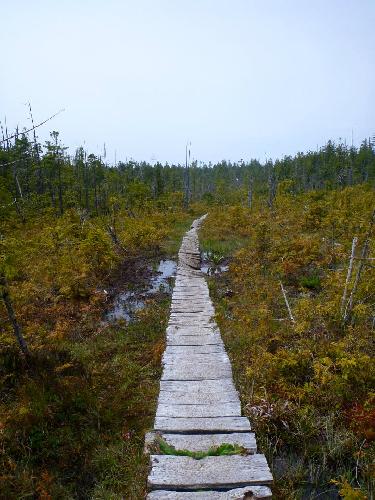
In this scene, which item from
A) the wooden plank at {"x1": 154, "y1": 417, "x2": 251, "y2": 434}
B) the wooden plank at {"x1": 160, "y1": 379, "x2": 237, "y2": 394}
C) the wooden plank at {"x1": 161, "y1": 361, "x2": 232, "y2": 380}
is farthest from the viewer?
the wooden plank at {"x1": 161, "y1": 361, "x2": 232, "y2": 380}

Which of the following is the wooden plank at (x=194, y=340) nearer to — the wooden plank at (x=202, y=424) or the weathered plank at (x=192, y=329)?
the weathered plank at (x=192, y=329)

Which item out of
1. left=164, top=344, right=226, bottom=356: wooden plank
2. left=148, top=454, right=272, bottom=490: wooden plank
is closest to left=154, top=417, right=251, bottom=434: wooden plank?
left=148, top=454, right=272, bottom=490: wooden plank

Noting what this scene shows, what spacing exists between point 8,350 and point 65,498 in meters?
3.15

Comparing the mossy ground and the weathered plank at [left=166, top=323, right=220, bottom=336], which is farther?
the weathered plank at [left=166, top=323, right=220, bottom=336]

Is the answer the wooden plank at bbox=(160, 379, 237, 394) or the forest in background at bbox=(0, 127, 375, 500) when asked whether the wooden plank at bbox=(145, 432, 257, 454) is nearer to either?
the forest in background at bbox=(0, 127, 375, 500)

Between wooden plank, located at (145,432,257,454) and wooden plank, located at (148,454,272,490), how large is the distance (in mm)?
198

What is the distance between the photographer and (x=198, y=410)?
15.0ft

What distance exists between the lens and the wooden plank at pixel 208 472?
10.9 ft

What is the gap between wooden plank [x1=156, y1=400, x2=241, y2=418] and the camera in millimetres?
4461

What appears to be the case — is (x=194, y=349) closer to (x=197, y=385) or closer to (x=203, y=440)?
(x=197, y=385)

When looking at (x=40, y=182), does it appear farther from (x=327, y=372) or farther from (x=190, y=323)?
(x=327, y=372)

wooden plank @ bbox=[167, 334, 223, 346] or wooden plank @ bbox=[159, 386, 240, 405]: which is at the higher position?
wooden plank @ bbox=[167, 334, 223, 346]

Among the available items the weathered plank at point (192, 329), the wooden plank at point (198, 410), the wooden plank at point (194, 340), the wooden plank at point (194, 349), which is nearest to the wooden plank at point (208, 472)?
the wooden plank at point (198, 410)

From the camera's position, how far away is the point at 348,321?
631 centimetres
